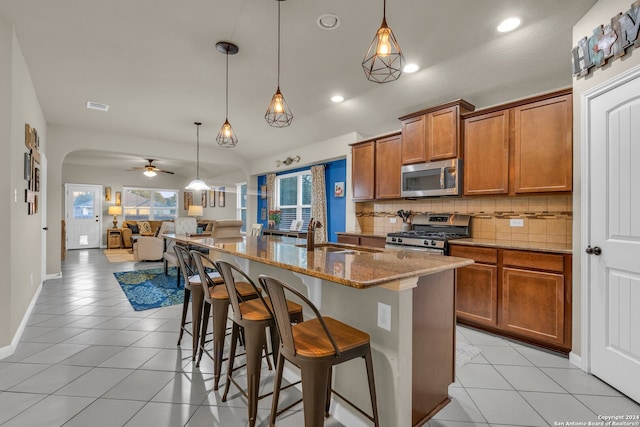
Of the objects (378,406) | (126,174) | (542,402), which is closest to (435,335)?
(378,406)

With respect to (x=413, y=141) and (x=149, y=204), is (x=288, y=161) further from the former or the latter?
(x=149, y=204)

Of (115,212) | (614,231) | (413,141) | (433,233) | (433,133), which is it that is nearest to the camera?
(614,231)

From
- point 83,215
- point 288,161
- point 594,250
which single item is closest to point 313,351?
point 594,250

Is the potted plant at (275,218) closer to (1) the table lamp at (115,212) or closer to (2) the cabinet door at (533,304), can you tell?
(2) the cabinet door at (533,304)

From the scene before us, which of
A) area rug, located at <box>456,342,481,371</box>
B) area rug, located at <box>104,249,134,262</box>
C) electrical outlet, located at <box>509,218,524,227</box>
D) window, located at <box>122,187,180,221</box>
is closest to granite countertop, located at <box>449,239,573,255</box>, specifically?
electrical outlet, located at <box>509,218,524,227</box>

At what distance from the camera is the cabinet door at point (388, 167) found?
432 cm

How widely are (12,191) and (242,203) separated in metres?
6.52

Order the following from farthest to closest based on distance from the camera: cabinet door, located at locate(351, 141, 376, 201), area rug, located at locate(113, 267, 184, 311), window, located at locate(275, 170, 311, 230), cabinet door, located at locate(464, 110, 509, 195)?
window, located at locate(275, 170, 311, 230) → cabinet door, located at locate(351, 141, 376, 201) → area rug, located at locate(113, 267, 184, 311) → cabinet door, located at locate(464, 110, 509, 195)

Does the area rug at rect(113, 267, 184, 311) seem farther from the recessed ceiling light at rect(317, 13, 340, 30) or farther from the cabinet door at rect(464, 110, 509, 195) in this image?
the cabinet door at rect(464, 110, 509, 195)

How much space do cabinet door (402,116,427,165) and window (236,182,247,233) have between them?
5.74 metres

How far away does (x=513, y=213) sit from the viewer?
3418mm

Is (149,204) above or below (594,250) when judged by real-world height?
above

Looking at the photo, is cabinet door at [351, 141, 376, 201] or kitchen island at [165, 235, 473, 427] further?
cabinet door at [351, 141, 376, 201]

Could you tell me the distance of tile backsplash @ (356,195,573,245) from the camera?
10.1 feet
